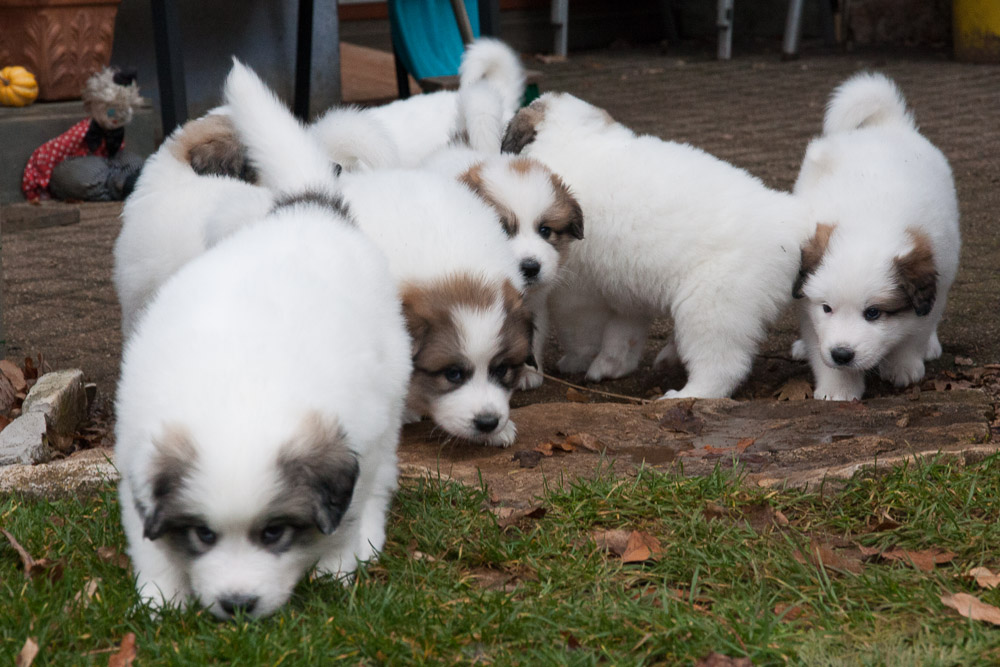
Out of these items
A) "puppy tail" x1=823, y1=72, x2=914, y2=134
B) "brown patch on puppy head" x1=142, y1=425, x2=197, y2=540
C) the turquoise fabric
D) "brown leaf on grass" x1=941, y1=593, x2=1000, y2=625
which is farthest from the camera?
the turquoise fabric

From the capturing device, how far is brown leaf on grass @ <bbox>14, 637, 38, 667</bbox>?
2096 mm

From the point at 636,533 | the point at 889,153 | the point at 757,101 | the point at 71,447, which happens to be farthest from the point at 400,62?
the point at 636,533

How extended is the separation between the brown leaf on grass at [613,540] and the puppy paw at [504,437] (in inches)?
30.7

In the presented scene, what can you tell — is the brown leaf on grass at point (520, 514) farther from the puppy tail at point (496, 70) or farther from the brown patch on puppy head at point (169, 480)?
the puppy tail at point (496, 70)

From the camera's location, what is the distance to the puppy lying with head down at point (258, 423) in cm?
206

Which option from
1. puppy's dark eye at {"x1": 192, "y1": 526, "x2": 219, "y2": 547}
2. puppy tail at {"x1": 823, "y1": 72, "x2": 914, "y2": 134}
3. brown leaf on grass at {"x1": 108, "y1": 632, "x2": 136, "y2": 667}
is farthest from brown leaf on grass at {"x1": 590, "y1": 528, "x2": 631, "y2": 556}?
puppy tail at {"x1": 823, "y1": 72, "x2": 914, "y2": 134}

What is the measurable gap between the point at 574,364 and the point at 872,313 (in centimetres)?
127

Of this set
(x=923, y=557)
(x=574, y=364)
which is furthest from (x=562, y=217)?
(x=923, y=557)

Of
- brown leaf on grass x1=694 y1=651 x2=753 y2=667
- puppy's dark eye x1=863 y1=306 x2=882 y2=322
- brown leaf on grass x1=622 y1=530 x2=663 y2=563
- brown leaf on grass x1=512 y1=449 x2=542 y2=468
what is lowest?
brown leaf on grass x1=512 y1=449 x2=542 y2=468

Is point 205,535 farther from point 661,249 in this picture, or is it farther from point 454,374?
point 661,249

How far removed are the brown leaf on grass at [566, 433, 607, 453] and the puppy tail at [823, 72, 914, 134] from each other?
80.6 inches

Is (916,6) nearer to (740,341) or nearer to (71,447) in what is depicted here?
(740,341)

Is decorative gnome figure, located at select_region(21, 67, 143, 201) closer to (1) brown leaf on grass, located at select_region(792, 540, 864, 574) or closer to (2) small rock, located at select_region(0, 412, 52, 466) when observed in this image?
(2) small rock, located at select_region(0, 412, 52, 466)

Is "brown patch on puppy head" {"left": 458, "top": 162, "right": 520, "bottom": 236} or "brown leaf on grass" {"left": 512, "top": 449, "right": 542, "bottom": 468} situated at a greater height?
"brown patch on puppy head" {"left": 458, "top": 162, "right": 520, "bottom": 236}
